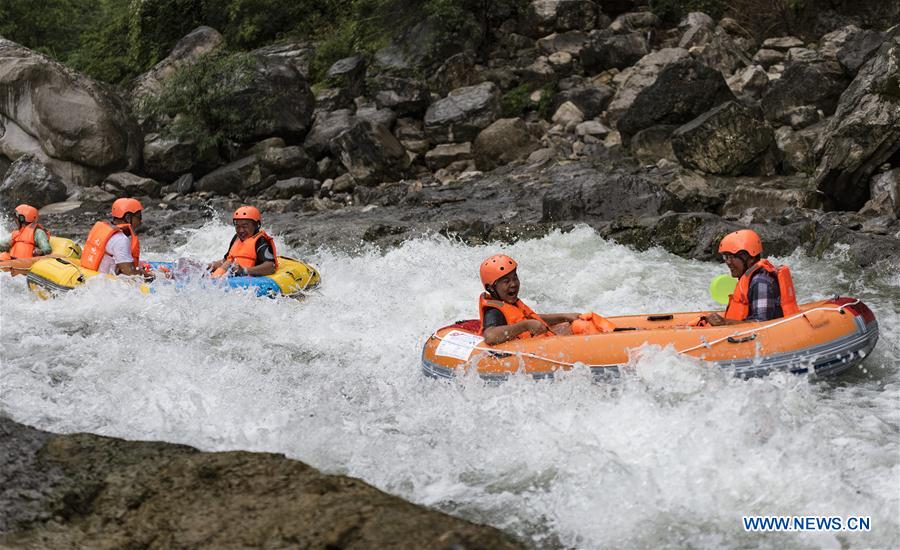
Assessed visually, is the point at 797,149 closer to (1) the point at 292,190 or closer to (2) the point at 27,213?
(1) the point at 292,190

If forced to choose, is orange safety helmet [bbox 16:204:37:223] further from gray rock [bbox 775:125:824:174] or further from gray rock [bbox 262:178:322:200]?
gray rock [bbox 775:125:824:174]

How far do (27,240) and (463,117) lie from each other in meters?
10.4

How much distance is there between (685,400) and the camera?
217 inches

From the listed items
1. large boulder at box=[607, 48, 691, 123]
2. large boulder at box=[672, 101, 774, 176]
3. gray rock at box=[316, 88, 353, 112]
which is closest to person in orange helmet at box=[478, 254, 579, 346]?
large boulder at box=[672, 101, 774, 176]

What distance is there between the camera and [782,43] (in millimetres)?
20328

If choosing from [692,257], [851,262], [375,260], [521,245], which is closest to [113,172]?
[375,260]

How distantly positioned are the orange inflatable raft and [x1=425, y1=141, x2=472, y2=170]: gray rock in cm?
1254

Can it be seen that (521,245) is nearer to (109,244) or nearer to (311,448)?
(109,244)

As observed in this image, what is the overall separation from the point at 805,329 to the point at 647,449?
1863 millimetres

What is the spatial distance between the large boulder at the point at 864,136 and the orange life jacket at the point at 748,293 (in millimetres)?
6449

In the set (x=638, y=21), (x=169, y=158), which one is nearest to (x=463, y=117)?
(x=638, y=21)

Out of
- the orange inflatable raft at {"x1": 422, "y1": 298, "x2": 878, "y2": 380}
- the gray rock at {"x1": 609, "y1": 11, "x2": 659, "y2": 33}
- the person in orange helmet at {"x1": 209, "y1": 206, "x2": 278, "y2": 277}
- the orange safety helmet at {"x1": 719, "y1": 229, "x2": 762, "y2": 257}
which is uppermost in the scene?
the gray rock at {"x1": 609, "y1": 11, "x2": 659, "y2": 33}

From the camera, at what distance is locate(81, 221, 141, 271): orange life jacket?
891 centimetres

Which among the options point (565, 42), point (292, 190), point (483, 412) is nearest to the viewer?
point (483, 412)
